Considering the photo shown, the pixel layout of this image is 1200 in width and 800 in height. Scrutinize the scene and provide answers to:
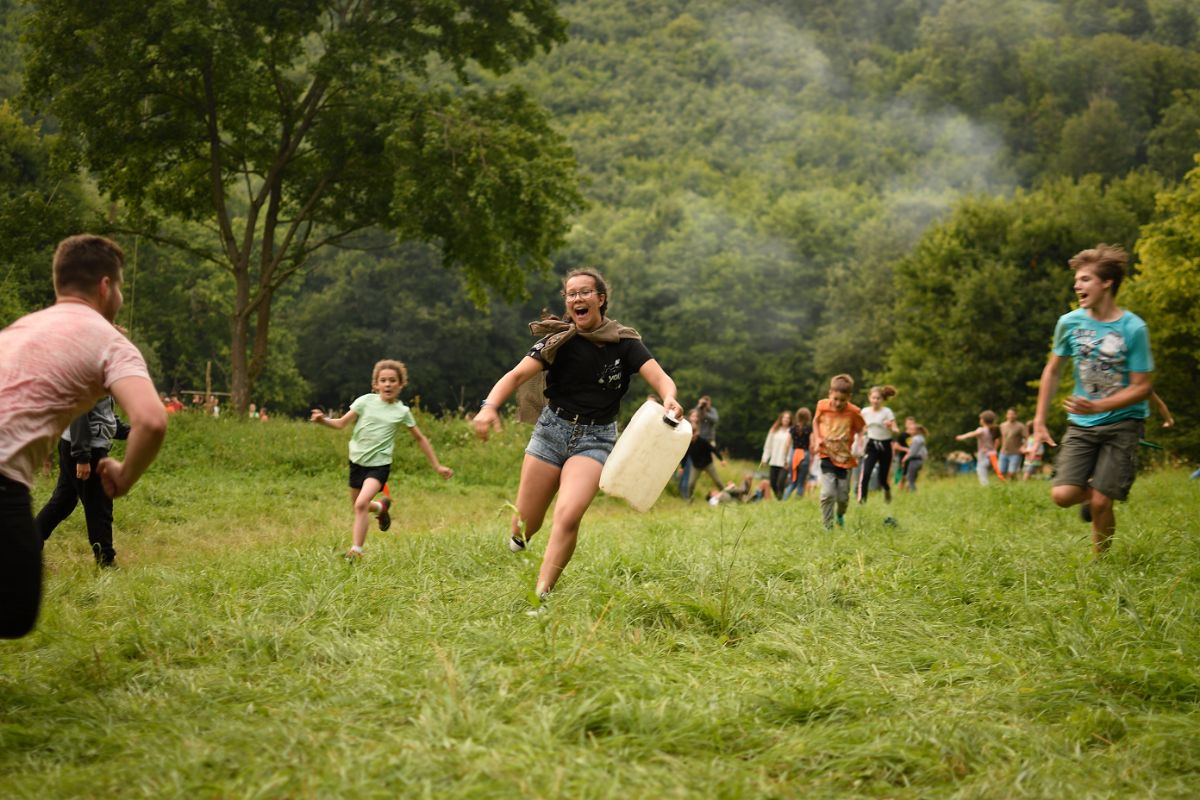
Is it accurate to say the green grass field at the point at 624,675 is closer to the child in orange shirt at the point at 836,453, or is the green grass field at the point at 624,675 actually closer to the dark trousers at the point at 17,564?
the dark trousers at the point at 17,564

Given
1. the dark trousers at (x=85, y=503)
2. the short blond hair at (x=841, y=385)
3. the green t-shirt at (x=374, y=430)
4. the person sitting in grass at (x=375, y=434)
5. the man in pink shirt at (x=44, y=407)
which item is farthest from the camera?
the short blond hair at (x=841, y=385)

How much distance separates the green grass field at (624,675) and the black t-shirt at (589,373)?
3.54 ft

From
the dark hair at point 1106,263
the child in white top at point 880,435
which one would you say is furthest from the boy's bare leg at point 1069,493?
the child in white top at point 880,435

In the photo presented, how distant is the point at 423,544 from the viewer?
8.37 metres

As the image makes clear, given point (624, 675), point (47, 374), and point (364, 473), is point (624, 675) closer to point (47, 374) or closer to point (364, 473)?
point (47, 374)

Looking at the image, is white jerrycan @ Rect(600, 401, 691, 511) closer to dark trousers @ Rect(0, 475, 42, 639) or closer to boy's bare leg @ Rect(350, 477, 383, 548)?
dark trousers @ Rect(0, 475, 42, 639)

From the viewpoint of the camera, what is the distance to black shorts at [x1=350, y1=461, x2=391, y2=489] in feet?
30.7

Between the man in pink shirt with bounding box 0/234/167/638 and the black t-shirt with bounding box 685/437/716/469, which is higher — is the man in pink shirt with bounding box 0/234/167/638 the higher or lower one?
the higher one

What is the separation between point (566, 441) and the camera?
636 centimetres

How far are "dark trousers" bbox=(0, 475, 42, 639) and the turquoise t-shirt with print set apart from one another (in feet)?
20.6

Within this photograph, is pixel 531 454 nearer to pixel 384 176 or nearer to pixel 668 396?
pixel 668 396

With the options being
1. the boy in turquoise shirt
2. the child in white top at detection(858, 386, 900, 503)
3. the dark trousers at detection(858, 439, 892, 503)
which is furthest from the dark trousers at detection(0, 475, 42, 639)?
the child in white top at detection(858, 386, 900, 503)

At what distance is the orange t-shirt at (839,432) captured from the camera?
10.8 metres

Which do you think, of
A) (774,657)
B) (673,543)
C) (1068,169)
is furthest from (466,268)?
(1068,169)
